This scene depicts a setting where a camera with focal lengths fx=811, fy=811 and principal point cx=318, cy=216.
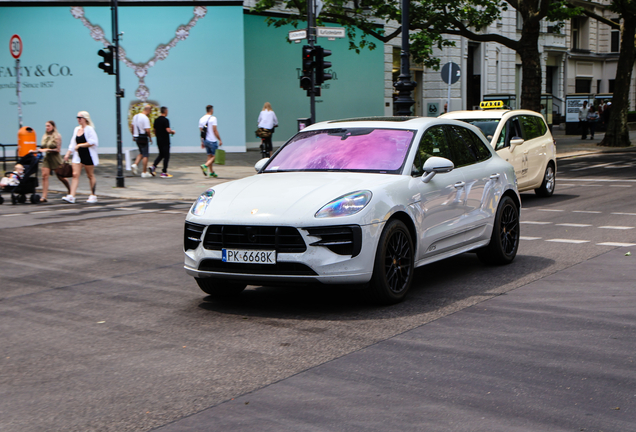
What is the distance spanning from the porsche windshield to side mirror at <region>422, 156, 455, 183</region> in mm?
227

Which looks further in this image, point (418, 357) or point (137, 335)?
point (137, 335)

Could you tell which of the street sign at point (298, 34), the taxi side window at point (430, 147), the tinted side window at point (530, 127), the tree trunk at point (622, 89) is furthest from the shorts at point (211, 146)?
the tree trunk at point (622, 89)

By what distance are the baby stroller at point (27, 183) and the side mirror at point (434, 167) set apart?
10.9m

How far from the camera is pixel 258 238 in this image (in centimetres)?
612

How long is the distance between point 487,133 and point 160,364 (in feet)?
34.3

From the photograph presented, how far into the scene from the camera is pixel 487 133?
14336 millimetres

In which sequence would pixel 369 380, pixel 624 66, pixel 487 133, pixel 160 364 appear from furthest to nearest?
pixel 624 66, pixel 487 133, pixel 160 364, pixel 369 380

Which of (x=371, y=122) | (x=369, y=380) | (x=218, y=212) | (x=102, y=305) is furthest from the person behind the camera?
(x=371, y=122)

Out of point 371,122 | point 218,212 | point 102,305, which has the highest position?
point 371,122

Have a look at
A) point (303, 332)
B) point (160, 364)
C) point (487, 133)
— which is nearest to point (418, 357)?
point (303, 332)

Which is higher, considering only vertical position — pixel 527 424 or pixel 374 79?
pixel 374 79

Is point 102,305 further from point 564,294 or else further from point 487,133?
point 487,133

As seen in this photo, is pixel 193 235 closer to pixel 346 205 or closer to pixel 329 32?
pixel 346 205

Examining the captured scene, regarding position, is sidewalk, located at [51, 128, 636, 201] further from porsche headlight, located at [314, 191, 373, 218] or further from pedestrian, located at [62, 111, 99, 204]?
porsche headlight, located at [314, 191, 373, 218]
